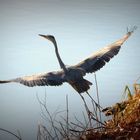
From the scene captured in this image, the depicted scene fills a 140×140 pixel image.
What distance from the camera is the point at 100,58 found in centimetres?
377

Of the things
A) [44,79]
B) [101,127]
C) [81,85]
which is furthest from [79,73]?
[101,127]

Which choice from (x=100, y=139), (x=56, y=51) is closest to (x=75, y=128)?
(x=100, y=139)

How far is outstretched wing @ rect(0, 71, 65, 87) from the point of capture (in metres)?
3.78

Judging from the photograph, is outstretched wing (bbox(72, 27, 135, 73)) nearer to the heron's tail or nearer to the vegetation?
the heron's tail

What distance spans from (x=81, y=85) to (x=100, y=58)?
277 millimetres

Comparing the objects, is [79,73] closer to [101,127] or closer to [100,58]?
[100,58]

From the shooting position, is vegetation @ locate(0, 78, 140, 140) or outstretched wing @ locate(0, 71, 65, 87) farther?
outstretched wing @ locate(0, 71, 65, 87)

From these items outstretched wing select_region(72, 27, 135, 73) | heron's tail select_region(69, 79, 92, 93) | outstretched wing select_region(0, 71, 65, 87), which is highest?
outstretched wing select_region(72, 27, 135, 73)

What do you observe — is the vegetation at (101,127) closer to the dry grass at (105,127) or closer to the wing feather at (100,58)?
the dry grass at (105,127)

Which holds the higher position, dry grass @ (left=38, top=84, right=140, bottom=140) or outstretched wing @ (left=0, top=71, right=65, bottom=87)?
outstretched wing @ (left=0, top=71, right=65, bottom=87)

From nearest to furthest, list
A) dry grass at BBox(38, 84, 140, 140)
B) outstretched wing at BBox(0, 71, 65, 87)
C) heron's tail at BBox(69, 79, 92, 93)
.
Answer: dry grass at BBox(38, 84, 140, 140) < heron's tail at BBox(69, 79, 92, 93) < outstretched wing at BBox(0, 71, 65, 87)

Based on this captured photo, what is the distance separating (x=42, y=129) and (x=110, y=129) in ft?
1.18

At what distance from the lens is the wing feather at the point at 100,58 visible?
3713 mm

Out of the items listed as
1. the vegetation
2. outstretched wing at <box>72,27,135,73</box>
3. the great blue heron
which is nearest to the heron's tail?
the great blue heron
